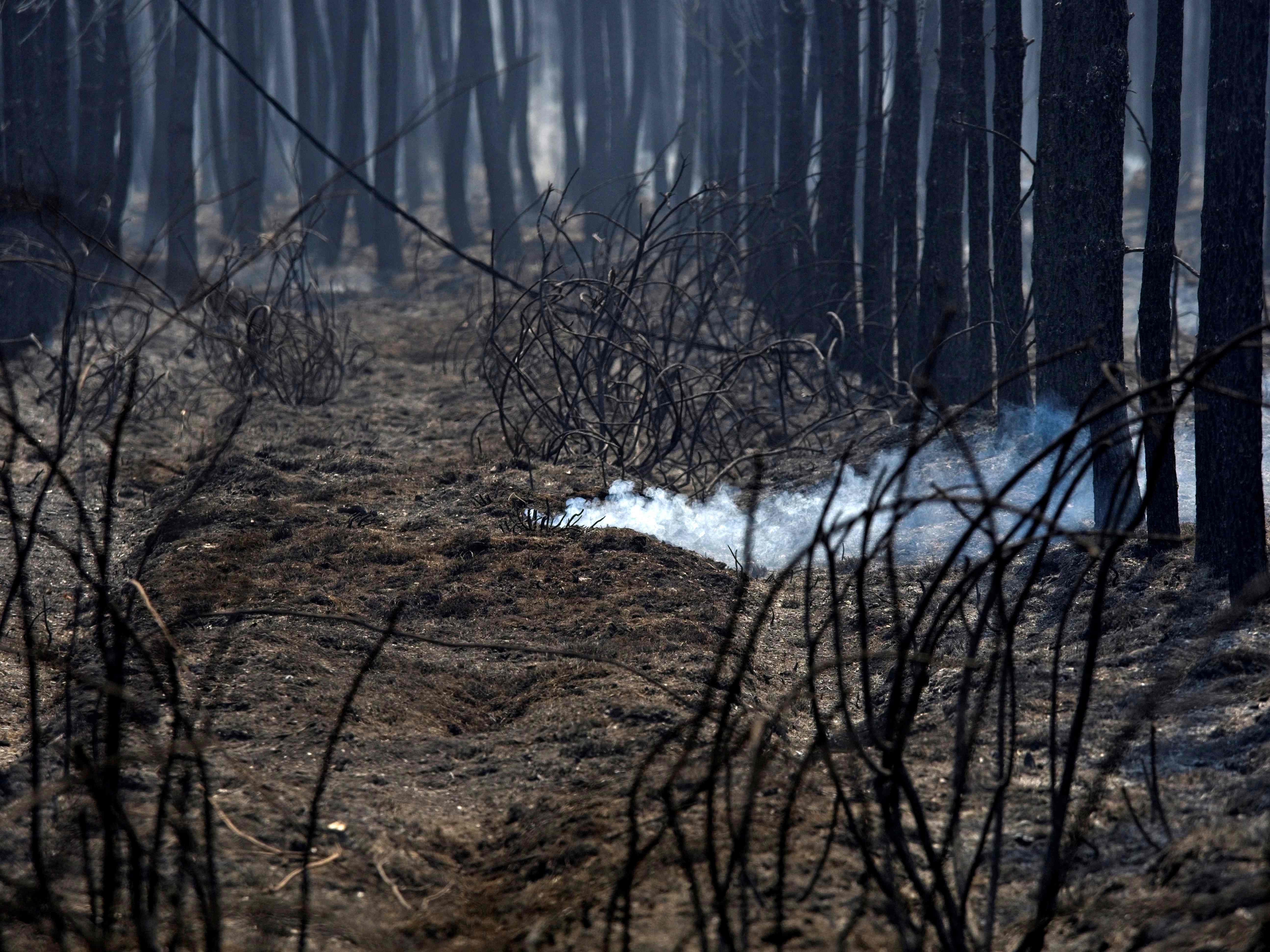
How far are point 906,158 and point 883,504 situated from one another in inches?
158

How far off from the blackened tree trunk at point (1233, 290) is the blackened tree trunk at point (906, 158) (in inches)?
155

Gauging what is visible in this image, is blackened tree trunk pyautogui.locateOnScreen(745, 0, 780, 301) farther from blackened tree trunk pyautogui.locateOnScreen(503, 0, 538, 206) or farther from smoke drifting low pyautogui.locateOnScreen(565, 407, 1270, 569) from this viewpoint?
blackened tree trunk pyautogui.locateOnScreen(503, 0, 538, 206)

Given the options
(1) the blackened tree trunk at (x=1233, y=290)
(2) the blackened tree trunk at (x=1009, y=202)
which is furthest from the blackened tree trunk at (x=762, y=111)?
(1) the blackened tree trunk at (x=1233, y=290)

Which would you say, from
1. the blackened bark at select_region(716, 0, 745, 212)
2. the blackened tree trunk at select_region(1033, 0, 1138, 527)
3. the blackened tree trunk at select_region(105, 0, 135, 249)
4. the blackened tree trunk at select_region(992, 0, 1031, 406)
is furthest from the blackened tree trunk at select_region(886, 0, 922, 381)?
the blackened tree trunk at select_region(105, 0, 135, 249)

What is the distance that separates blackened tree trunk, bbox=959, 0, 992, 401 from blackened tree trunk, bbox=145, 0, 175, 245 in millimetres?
17108

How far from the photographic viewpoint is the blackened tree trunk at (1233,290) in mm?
4004

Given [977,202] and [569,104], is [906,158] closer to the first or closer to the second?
[977,202]

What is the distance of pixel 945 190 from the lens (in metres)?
7.74

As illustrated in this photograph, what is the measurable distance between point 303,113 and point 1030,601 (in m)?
20.1

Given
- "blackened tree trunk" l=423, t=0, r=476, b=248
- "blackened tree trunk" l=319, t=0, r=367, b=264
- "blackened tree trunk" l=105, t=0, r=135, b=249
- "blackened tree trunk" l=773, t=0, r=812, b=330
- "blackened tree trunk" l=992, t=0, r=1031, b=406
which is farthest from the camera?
"blackened tree trunk" l=423, t=0, r=476, b=248

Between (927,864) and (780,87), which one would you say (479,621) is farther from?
(780,87)

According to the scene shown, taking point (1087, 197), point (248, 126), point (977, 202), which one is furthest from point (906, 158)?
point (248, 126)

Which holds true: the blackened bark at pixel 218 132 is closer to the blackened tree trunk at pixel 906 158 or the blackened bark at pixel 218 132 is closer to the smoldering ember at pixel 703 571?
the smoldering ember at pixel 703 571

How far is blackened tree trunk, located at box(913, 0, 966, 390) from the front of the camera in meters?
7.67
